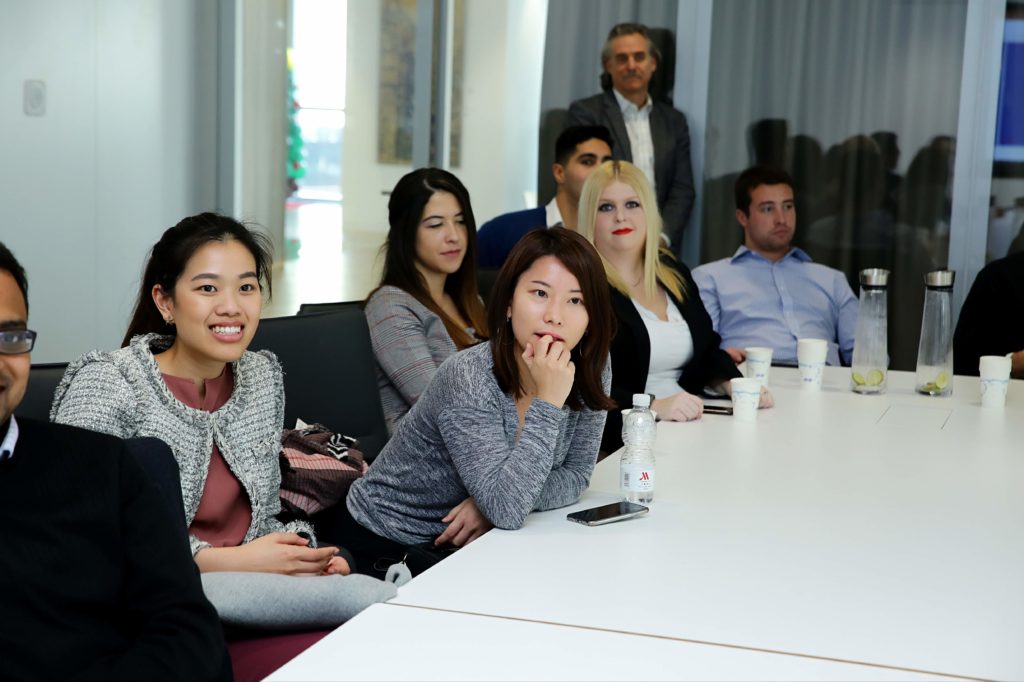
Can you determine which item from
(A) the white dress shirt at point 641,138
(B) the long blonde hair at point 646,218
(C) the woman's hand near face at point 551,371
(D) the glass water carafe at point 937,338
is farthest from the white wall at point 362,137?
(C) the woman's hand near face at point 551,371

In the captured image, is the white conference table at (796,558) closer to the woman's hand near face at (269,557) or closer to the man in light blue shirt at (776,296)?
the woman's hand near face at (269,557)

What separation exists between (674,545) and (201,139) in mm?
4470

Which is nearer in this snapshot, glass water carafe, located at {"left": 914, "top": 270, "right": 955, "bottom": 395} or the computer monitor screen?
glass water carafe, located at {"left": 914, "top": 270, "right": 955, "bottom": 395}

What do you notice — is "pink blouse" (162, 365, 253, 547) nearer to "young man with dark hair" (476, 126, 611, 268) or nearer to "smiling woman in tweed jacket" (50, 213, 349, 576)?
"smiling woman in tweed jacket" (50, 213, 349, 576)

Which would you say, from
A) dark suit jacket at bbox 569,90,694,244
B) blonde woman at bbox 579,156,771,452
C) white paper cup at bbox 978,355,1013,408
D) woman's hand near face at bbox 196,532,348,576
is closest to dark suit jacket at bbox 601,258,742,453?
blonde woman at bbox 579,156,771,452

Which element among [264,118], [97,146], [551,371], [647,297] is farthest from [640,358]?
[264,118]

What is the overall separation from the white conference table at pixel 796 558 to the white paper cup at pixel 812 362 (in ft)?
2.23

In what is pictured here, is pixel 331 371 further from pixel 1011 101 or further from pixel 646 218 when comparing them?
pixel 1011 101

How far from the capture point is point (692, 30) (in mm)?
5344

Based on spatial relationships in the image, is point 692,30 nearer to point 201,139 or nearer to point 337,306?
point 201,139

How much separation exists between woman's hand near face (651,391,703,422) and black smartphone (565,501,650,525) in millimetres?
867

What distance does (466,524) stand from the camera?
6.96 feet

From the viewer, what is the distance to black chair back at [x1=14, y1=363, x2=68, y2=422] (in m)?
1.97

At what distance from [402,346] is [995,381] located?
62.5 inches
